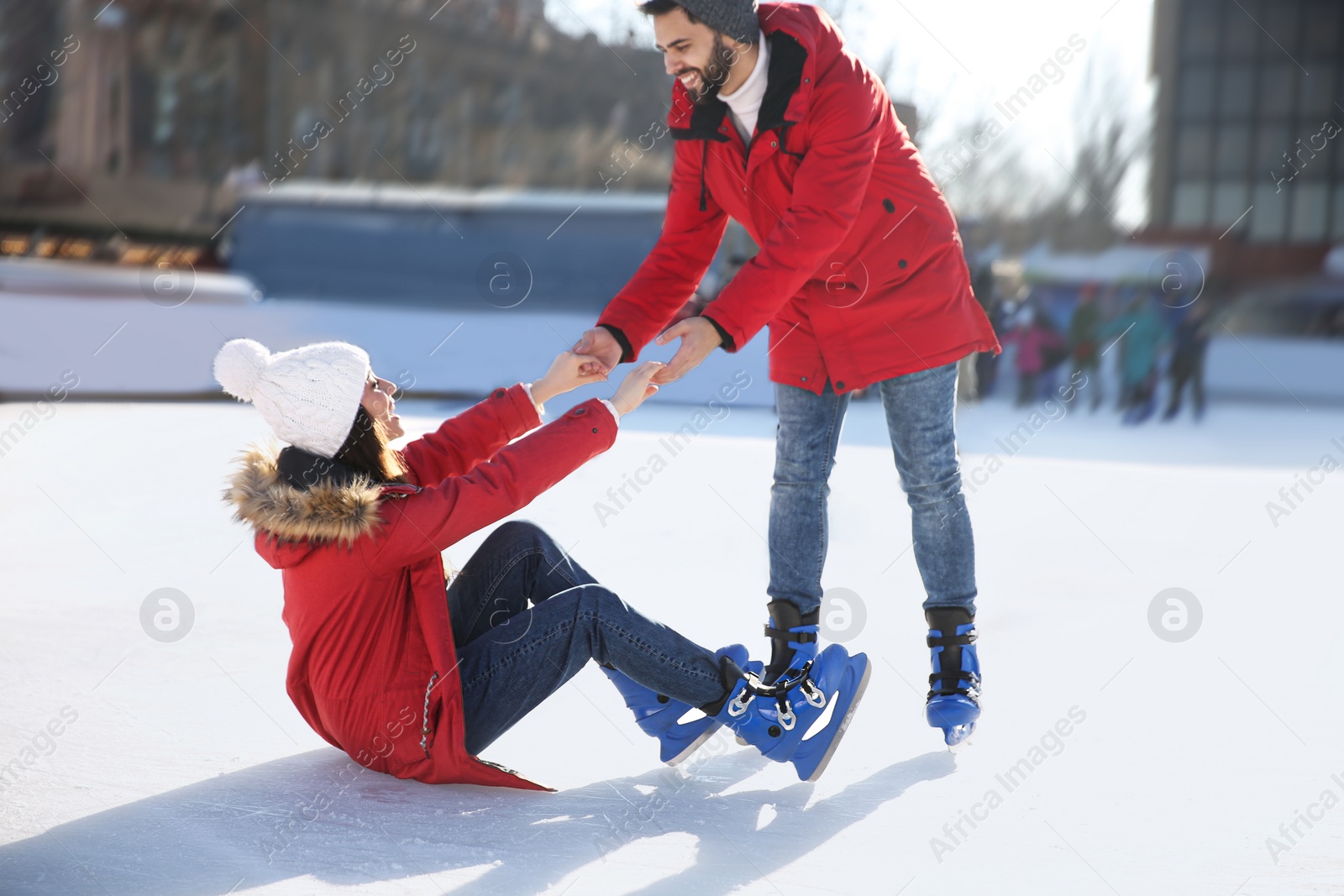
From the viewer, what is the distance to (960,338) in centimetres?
168

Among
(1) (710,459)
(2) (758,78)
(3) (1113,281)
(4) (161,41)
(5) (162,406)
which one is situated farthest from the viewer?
(4) (161,41)

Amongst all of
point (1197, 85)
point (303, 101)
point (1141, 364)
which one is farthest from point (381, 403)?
point (1197, 85)

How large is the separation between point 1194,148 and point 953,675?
1807 centimetres

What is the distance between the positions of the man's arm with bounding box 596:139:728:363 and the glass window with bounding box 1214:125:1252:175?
57.6 feet

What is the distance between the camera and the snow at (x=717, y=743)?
129cm

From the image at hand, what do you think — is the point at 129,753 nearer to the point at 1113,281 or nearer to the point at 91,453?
the point at 91,453

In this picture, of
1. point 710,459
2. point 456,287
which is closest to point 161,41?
point 456,287

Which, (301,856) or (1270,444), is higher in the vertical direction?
(301,856)

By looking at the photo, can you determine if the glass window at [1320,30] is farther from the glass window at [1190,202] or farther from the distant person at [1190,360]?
the distant person at [1190,360]

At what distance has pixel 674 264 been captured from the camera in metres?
1.81

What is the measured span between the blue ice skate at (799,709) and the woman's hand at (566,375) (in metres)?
0.46

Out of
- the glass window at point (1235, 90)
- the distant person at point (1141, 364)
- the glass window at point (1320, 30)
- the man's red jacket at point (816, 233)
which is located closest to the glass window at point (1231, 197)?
the glass window at point (1235, 90)

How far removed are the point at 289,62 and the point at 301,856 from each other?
16.5 meters

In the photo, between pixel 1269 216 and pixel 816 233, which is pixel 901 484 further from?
pixel 1269 216
